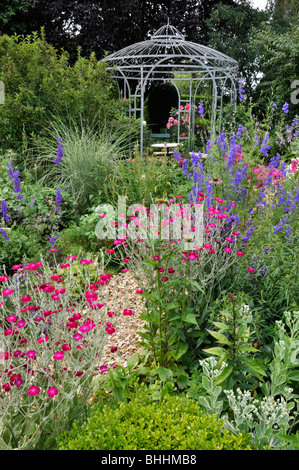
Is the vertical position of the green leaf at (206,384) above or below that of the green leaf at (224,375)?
below

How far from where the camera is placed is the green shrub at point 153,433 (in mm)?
1597

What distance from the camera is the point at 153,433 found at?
1.64m

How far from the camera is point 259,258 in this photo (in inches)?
108

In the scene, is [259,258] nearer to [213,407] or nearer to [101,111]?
[213,407]

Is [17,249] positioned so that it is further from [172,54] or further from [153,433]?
[172,54]

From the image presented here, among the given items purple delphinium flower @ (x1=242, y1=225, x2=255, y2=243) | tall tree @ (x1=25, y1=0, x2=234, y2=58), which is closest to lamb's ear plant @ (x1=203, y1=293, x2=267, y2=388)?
purple delphinium flower @ (x1=242, y1=225, x2=255, y2=243)

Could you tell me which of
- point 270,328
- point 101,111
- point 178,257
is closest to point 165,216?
point 178,257

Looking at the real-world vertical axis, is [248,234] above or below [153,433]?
above

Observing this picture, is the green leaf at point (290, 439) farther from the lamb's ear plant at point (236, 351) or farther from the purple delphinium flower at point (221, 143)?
the purple delphinium flower at point (221, 143)

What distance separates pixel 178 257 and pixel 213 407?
3.37ft

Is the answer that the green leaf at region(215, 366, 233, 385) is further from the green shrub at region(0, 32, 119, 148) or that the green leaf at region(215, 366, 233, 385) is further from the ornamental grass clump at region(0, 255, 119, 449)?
the green shrub at region(0, 32, 119, 148)

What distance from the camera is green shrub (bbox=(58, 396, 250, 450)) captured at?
160 cm

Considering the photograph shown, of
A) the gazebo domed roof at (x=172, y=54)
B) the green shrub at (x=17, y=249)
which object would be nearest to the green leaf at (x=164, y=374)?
the green shrub at (x=17, y=249)

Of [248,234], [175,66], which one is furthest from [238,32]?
[248,234]
